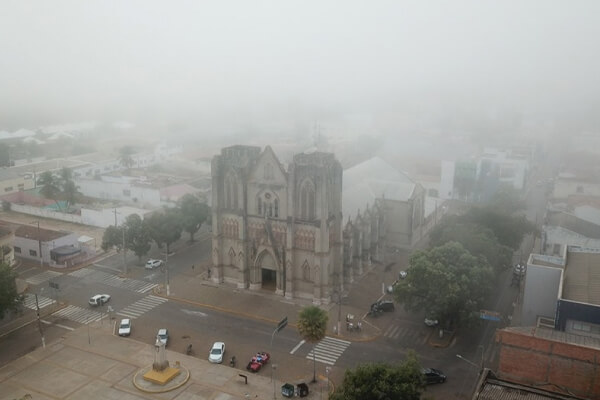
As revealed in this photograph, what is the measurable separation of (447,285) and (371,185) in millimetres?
32502

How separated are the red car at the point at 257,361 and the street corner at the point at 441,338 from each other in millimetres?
14579

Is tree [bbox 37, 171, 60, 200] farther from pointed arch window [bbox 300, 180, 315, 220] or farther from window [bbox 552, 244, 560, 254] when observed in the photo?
window [bbox 552, 244, 560, 254]

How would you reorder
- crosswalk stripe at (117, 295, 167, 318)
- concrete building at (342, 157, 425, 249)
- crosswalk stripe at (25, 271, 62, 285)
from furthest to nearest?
concrete building at (342, 157, 425, 249)
crosswalk stripe at (25, 271, 62, 285)
crosswalk stripe at (117, 295, 167, 318)

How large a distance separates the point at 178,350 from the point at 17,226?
38833mm

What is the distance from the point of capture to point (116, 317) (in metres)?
53.0

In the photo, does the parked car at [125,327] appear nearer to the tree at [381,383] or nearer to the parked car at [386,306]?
the parked car at [386,306]

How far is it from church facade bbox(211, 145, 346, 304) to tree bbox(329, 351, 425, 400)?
22786mm

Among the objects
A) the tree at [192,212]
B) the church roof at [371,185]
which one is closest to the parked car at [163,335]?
the tree at [192,212]

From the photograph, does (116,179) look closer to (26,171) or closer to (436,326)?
(26,171)

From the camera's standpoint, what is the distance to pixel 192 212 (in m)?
71.6

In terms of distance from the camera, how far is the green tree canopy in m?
54.9

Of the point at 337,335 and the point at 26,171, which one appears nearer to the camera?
the point at 337,335

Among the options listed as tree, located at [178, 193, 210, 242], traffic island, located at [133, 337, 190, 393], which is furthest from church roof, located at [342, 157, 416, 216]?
traffic island, located at [133, 337, 190, 393]

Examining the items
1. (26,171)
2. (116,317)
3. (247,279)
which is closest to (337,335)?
(247,279)
